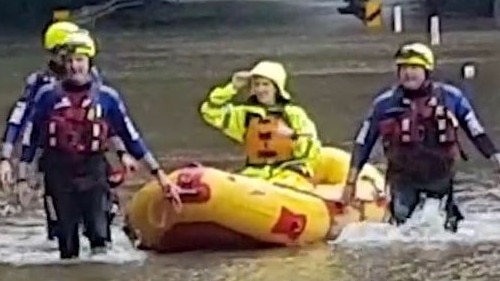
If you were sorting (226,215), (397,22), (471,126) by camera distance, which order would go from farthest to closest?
(397,22) < (226,215) < (471,126)

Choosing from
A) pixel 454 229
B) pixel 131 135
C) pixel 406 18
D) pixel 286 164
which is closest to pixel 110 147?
pixel 131 135

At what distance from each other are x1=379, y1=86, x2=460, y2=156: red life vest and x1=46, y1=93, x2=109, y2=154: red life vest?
186 centimetres

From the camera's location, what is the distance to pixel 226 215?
38.1 feet

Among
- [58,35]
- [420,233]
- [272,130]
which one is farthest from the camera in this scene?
[272,130]

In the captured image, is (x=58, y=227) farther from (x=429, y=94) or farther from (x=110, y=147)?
(x=429, y=94)

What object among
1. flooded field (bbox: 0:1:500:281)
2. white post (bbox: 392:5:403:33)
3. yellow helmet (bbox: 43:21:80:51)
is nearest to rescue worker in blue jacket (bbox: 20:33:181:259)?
yellow helmet (bbox: 43:21:80:51)

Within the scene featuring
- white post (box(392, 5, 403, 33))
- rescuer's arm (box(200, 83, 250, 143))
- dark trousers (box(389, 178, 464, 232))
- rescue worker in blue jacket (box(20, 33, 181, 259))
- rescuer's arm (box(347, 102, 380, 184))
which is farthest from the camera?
white post (box(392, 5, 403, 33))

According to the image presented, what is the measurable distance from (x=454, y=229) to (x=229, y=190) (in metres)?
1.59

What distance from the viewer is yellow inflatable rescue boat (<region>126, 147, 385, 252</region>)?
11.6 metres

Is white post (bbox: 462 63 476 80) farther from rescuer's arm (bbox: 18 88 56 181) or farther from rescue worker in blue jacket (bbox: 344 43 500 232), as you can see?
rescuer's arm (bbox: 18 88 56 181)

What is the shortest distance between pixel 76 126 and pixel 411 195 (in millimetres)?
2255

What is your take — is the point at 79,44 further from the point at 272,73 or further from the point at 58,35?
the point at 272,73

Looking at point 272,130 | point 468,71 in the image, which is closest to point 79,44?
point 272,130

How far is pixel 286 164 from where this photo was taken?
1245cm
